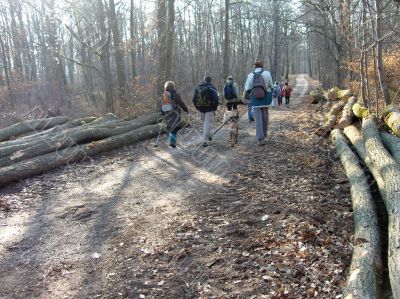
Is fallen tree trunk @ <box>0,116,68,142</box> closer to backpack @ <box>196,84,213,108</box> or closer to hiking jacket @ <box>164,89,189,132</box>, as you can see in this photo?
hiking jacket @ <box>164,89,189,132</box>

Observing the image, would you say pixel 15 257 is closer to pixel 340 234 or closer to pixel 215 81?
pixel 340 234

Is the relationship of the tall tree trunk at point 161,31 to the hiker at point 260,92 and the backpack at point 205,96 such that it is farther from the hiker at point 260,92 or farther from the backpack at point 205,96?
the hiker at point 260,92

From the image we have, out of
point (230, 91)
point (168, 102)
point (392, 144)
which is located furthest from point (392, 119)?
point (168, 102)

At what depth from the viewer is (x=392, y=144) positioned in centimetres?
805

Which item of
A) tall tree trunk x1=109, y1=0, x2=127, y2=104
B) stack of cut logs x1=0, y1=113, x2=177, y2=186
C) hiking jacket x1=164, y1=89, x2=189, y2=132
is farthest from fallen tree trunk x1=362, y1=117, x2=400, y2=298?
tall tree trunk x1=109, y1=0, x2=127, y2=104

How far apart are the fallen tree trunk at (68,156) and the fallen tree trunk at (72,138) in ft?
0.96

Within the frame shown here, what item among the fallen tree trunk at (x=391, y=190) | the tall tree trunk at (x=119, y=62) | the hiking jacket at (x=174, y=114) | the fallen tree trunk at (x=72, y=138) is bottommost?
the fallen tree trunk at (x=391, y=190)

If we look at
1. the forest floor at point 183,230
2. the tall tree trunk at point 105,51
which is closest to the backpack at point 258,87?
the forest floor at point 183,230

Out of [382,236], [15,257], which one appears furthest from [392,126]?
[15,257]

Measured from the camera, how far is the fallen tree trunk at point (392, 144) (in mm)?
7302

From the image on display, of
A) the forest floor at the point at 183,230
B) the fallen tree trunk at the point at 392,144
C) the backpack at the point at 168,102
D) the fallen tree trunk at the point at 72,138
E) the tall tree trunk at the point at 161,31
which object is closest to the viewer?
the forest floor at the point at 183,230

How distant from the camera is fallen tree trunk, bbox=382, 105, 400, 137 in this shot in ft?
29.2

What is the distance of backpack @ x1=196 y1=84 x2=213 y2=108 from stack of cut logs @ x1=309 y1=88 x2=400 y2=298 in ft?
11.8

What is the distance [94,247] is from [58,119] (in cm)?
1220
